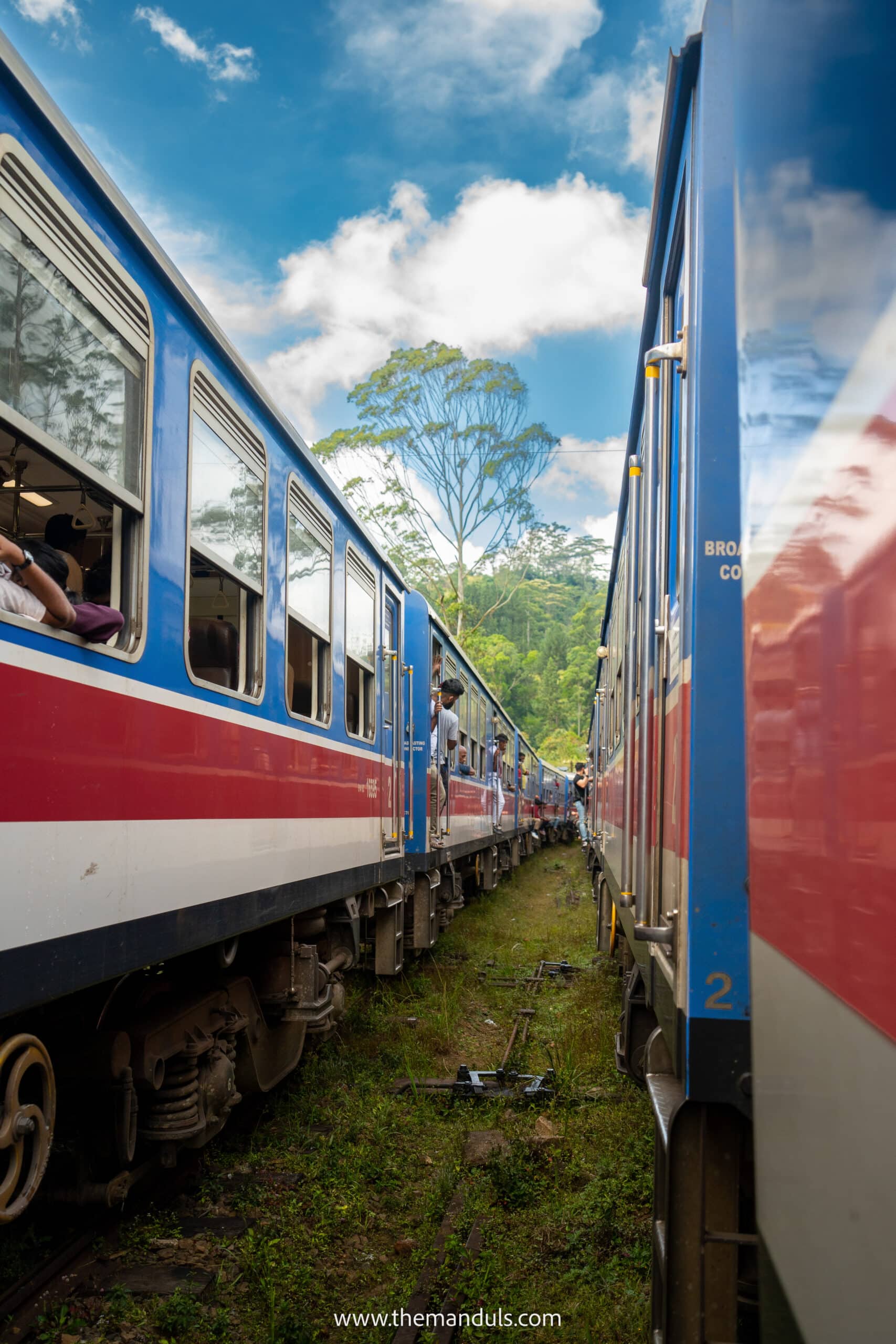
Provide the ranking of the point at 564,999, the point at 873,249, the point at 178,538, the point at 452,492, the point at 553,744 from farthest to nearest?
the point at 553,744
the point at 452,492
the point at 564,999
the point at 178,538
the point at 873,249

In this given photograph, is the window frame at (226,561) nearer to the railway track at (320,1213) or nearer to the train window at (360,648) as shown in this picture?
the train window at (360,648)

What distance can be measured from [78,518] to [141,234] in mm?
888

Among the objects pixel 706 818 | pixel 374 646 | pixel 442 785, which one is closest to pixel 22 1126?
pixel 706 818

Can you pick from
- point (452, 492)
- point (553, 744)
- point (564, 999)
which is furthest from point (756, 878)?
point (553, 744)

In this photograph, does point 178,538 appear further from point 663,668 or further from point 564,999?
point 564,999

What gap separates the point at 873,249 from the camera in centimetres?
102

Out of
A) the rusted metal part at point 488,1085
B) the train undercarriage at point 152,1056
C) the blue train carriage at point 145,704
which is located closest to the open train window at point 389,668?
the train undercarriage at point 152,1056

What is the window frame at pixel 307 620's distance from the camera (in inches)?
186

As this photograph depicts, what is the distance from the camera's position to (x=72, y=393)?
277 cm

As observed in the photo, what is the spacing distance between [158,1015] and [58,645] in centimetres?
188

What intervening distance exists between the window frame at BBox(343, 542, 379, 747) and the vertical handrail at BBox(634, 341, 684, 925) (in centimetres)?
260

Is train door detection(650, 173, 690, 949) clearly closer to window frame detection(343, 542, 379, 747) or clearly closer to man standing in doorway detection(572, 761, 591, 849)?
window frame detection(343, 542, 379, 747)

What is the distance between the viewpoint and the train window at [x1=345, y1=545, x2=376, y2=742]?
6215 mm

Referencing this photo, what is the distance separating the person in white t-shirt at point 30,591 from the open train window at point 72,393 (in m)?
0.06
